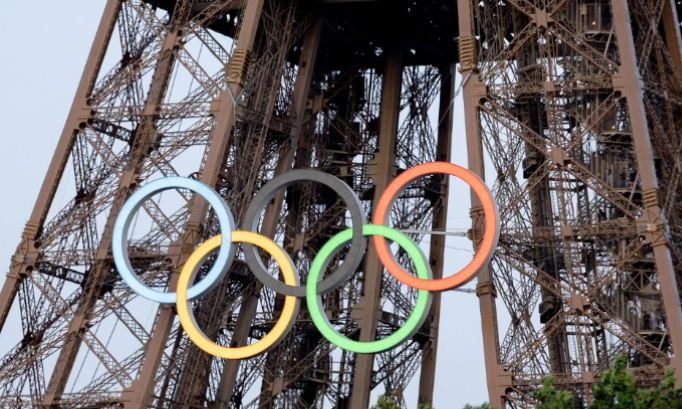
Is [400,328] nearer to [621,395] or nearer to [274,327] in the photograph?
[274,327]

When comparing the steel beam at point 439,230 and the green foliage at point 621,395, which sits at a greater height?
the steel beam at point 439,230

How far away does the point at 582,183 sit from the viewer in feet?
155

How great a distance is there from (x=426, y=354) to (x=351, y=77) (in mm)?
11042

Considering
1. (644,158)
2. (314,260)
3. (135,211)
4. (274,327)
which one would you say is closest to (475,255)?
(314,260)

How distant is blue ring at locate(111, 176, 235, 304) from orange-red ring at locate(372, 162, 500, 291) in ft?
14.3

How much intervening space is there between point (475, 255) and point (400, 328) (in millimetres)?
2813

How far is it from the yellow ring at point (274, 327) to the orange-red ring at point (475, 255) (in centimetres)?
270

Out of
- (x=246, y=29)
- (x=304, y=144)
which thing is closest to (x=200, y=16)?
(x=246, y=29)

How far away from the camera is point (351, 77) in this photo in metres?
59.4

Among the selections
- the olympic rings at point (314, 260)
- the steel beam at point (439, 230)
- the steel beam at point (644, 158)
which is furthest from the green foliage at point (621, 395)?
the steel beam at point (439, 230)

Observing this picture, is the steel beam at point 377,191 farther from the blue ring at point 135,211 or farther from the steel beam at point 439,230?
the blue ring at point 135,211

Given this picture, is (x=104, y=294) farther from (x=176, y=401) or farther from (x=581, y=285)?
(x=581, y=285)

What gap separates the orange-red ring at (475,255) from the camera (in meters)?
40.5

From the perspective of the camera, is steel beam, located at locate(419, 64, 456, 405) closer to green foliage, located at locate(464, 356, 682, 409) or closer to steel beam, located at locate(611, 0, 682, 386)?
steel beam, located at locate(611, 0, 682, 386)
